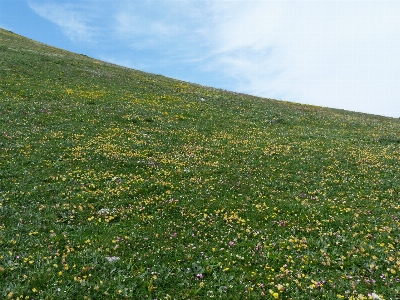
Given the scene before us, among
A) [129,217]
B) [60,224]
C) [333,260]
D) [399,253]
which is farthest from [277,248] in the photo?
[60,224]

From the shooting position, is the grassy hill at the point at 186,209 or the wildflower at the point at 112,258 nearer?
the grassy hill at the point at 186,209

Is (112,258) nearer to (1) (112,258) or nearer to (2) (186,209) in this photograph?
(1) (112,258)

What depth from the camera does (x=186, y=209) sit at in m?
14.6

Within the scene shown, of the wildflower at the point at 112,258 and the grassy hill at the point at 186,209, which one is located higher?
the grassy hill at the point at 186,209

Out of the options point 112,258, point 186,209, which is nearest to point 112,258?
point 112,258

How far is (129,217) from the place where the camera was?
1384 centimetres

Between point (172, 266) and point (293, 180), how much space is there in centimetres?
1102

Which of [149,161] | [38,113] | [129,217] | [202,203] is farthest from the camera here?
[38,113]

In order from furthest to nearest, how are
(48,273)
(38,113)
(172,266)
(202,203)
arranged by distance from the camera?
1. (38,113)
2. (202,203)
3. (172,266)
4. (48,273)

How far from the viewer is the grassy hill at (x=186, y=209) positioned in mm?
9922

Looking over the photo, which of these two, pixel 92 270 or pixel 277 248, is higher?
pixel 277 248

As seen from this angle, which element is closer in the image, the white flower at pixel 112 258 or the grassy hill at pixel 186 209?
the grassy hill at pixel 186 209

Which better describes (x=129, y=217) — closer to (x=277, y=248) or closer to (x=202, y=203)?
(x=202, y=203)

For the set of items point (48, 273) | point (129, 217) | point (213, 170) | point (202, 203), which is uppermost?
point (213, 170)
